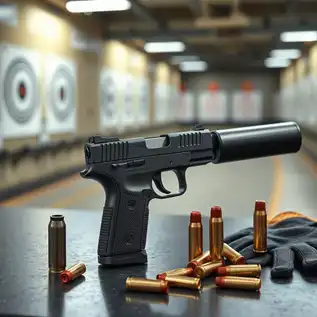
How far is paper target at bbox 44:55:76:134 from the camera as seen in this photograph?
8.28 meters

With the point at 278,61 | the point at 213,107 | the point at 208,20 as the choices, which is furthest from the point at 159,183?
the point at 213,107

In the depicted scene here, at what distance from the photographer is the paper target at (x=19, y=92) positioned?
684 centimetres

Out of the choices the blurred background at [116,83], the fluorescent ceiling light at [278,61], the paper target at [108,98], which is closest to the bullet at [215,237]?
the blurred background at [116,83]

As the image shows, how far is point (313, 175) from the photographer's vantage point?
31.4 feet

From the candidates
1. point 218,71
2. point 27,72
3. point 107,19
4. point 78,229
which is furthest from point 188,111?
point 78,229

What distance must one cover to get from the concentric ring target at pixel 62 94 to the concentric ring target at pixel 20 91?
0.74 m

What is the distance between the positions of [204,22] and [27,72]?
2896mm

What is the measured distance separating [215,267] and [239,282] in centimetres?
12

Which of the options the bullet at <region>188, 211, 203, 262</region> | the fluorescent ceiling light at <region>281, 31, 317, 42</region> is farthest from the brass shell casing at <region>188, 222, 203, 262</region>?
the fluorescent ceiling light at <region>281, 31, 317, 42</region>

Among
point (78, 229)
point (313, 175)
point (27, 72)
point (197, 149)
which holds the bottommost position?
point (313, 175)

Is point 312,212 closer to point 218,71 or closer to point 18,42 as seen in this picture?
point 18,42

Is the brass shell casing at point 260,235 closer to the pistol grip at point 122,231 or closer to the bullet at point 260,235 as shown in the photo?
the bullet at point 260,235

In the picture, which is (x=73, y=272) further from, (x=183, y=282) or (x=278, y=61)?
(x=278, y=61)

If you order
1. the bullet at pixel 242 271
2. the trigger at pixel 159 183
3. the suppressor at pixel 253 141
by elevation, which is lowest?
the bullet at pixel 242 271
